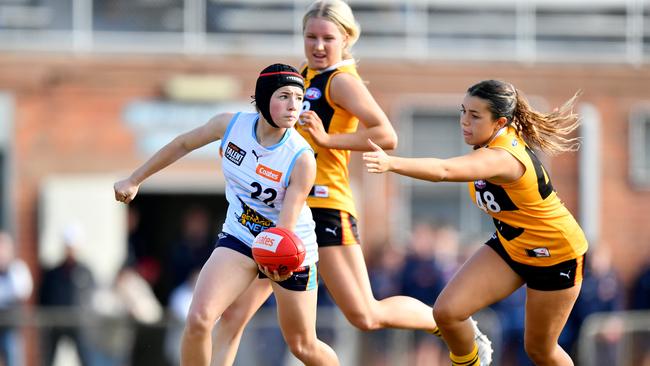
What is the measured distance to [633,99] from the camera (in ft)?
62.8

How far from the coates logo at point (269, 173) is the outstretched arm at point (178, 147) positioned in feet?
1.16

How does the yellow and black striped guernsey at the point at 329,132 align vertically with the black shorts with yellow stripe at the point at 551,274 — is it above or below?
above

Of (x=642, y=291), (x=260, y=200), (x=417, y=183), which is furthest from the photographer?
(x=417, y=183)

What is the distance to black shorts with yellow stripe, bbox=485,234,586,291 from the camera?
7.00m

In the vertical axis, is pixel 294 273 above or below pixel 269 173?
below

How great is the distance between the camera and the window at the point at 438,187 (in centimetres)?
1881

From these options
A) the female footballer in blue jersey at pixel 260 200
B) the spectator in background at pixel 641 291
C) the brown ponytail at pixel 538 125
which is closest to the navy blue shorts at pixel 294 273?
the female footballer in blue jersey at pixel 260 200

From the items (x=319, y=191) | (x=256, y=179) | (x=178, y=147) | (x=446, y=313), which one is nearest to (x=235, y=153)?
(x=256, y=179)

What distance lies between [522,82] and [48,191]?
7375mm

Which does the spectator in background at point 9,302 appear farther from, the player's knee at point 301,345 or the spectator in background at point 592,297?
the spectator in background at point 592,297

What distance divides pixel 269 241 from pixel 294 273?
1.29 feet

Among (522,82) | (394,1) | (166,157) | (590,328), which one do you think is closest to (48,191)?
(394,1)

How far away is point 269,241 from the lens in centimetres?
619

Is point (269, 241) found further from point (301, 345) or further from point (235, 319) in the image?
point (235, 319)
